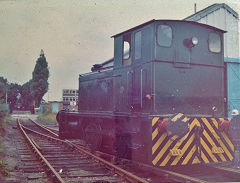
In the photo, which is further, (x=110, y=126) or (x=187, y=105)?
(x=110, y=126)

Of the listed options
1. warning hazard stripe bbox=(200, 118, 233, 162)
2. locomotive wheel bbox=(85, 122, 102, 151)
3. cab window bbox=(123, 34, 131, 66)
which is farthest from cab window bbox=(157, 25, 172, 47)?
locomotive wheel bbox=(85, 122, 102, 151)

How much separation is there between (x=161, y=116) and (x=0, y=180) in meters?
3.32

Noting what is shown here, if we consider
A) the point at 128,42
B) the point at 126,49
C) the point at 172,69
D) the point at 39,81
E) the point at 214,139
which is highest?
the point at 39,81

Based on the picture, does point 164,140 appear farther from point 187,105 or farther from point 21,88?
point 21,88

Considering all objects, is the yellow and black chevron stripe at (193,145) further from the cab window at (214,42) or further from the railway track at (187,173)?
the cab window at (214,42)

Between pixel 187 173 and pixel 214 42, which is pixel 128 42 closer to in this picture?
pixel 214 42

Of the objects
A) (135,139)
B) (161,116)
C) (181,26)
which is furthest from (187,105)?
(181,26)

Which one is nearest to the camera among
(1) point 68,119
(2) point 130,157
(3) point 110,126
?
(2) point 130,157

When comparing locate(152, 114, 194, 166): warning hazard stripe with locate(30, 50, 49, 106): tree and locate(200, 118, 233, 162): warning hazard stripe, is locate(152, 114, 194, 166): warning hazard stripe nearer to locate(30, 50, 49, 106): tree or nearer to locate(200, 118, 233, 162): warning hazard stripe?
locate(200, 118, 233, 162): warning hazard stripe

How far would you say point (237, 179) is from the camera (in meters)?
5.21

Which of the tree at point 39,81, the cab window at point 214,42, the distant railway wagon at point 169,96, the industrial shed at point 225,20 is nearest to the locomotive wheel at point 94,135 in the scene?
the distant railway wagon at point 169,96

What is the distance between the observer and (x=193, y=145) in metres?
5.72

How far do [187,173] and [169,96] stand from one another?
165 centimetres

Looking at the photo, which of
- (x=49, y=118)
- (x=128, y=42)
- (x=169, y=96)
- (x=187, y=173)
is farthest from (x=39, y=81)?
(x=187, y=173)
